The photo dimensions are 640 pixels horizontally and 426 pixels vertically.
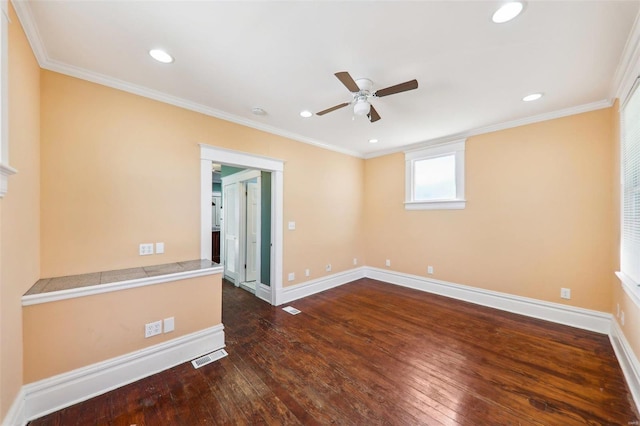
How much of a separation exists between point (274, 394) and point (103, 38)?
9.88 feet

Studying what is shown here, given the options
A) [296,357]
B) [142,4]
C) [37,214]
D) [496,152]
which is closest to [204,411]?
[296,357]

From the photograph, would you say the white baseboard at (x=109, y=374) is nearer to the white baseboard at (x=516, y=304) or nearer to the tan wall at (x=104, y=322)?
the tan wall at (x=104, y=322)

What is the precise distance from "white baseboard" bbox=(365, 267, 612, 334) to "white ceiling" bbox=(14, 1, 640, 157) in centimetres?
249

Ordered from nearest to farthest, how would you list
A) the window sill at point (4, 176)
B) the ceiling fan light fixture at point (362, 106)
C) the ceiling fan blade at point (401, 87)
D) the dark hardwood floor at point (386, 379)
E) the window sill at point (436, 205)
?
the window sill at point (4, 176)
the dark hardwood floor at point (386, 379)
the ceiling fan blade at point (401, 87)
the ceiling fan light fixture at point (362, 106)
the window sill at point (436, 205)

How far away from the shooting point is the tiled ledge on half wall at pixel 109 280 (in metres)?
1.77

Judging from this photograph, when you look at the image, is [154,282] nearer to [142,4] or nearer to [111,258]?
[111,258]

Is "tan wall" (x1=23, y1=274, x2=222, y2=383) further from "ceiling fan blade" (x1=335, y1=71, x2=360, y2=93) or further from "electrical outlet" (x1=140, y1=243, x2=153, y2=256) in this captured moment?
"ceiling fan blade" (x1=335, y1=71, x2=360, y2=93)

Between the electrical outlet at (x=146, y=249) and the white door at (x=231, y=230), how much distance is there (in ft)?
7.10

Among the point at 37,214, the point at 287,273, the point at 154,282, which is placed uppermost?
the point at 37,214

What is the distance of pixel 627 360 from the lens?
2139 millimetres

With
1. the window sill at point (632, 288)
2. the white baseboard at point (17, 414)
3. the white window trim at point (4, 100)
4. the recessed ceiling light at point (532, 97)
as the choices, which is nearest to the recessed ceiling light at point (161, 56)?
the white window trim at point (4, 100)

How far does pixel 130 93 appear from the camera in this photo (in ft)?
8.07

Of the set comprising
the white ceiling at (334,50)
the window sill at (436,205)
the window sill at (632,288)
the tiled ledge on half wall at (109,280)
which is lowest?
the window sill at (632,288)

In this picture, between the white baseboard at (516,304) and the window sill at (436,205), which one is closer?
the white baseboard at (516,304)
